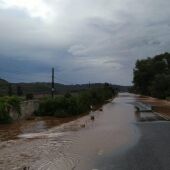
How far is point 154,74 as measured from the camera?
12112cm

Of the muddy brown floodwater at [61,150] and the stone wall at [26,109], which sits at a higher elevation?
the stone wall at [26,109]

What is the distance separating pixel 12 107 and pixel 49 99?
10687 millimetres

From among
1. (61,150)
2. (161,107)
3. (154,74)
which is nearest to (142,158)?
(61,150)

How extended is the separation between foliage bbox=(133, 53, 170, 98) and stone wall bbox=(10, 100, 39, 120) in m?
54.5

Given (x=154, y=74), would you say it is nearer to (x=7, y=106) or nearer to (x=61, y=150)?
(x=7, y=106)

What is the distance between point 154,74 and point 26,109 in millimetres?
84067

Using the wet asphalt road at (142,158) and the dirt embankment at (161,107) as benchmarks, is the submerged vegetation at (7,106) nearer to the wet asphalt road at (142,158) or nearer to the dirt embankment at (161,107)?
the dirt embankment at (161,107)

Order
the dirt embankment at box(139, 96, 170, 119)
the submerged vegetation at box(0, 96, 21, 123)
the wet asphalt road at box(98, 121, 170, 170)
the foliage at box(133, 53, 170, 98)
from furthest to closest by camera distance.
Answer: the foliage at box(133, 53, 170, 98), the dirt embankment at box(139, 96, 170, 119), the submerged vegetation at box(0, 96, 21, 123), the wet asphalt road at box(98, 121, 170, 170)

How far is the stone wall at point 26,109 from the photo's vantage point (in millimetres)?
35625

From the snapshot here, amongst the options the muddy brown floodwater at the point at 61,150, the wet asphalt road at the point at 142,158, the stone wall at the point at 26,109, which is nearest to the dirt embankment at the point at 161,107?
the stone wall at the point at 26,109

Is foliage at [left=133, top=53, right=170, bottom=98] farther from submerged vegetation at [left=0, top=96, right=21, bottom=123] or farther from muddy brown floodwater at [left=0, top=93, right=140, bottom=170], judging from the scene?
muddy brown floodwater at [left=0, top=93, right=140, bottom=170]

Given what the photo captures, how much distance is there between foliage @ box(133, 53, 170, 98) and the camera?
9731 cm

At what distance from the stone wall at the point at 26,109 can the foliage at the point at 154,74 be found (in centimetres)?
5453

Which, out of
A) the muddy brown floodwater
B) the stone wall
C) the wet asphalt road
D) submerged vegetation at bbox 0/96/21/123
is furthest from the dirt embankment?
the wet asphalt road
